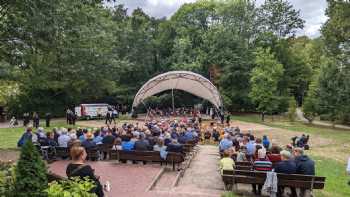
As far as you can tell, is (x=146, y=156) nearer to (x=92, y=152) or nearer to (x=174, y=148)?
(x=174, y=148)

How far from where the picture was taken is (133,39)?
48.3 m

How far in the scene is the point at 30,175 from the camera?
578 centimetres

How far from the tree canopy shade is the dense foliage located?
5875mm

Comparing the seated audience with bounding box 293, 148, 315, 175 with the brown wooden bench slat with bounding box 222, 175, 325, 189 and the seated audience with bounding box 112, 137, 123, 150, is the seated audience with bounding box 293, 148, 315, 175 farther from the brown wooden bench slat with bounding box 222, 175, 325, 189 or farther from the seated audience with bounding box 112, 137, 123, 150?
the seated audience with bounding box 112, 137, 123, 150

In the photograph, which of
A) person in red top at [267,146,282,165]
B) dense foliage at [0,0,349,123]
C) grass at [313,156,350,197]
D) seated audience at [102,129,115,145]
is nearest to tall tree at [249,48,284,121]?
dense foliage at [0,0,349,123]

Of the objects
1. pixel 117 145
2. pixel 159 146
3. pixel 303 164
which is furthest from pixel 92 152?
pixel 303 164

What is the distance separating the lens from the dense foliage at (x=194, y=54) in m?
35.1

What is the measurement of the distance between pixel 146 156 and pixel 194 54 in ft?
130

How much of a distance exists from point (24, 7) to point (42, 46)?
2.92 metres

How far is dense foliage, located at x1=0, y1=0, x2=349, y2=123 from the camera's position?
1383 inches

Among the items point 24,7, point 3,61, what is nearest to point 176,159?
point 24,7

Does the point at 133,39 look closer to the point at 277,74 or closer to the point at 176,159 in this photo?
the point at 277,74

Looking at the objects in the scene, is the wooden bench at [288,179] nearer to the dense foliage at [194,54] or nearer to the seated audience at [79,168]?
the seated audience at [79,168]

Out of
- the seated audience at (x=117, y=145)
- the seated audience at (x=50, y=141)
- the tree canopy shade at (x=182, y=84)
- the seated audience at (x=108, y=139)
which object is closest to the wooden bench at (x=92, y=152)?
the seated audience at (x=117, y=145)
